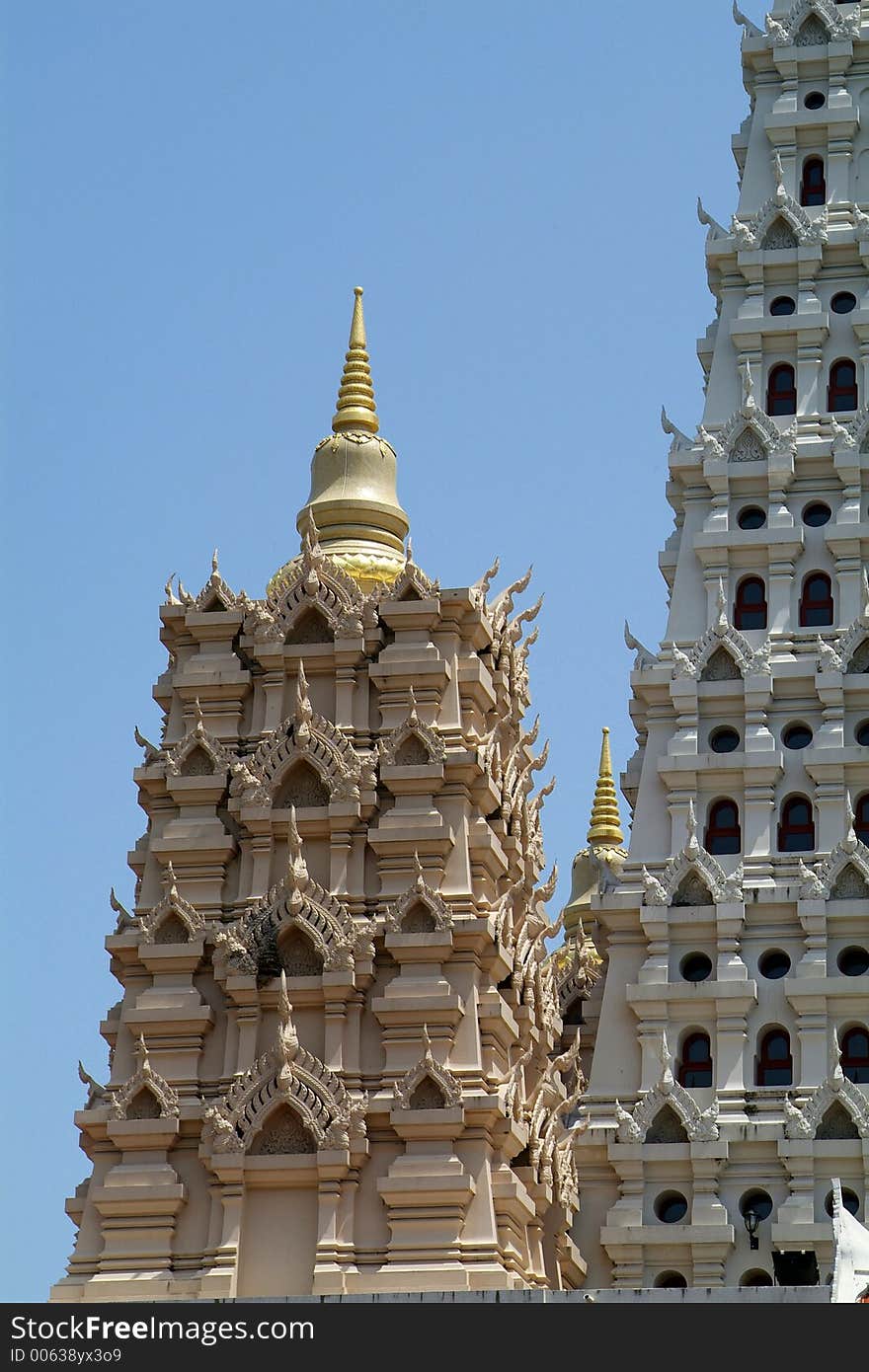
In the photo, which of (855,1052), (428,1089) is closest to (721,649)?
(855,1052)

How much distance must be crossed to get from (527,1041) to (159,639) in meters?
8.69

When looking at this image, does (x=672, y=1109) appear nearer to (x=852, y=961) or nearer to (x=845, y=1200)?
(x=845, y=1200)

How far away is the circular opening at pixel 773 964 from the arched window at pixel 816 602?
575 centimetres

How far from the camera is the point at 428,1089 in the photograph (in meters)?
43.2

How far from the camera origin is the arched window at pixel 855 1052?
4622 centimetres

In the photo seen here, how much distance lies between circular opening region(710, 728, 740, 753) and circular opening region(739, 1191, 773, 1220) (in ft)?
25.0

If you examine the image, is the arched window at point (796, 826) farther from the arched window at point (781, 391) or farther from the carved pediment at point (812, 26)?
the carved pediment at point (812, 26)

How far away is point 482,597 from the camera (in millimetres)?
47219

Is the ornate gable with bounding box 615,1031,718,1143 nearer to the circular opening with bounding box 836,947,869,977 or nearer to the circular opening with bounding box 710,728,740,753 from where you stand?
the circular opening with bounding box 836,947,869,977

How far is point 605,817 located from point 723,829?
13.1 m

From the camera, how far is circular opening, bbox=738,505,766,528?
50781 millimetres

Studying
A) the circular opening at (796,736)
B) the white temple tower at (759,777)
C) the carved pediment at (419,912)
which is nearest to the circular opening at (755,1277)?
the white temple tower at (759,777)

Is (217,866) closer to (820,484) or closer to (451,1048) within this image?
(451,1048)
